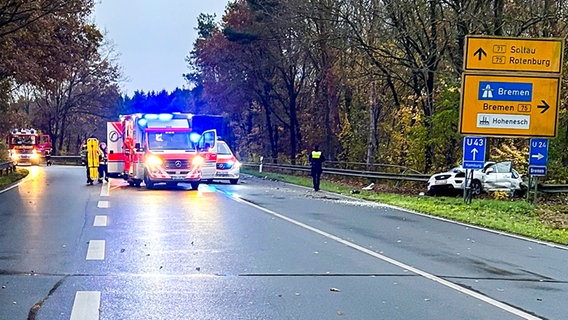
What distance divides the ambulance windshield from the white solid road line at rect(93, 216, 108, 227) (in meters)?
10.5

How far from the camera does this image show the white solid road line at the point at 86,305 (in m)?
6.43

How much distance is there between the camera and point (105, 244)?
36.0 feet

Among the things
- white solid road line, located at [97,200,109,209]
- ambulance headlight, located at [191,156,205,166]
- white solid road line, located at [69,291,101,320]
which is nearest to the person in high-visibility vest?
ambulance headlight, located at [191,156,205,166]

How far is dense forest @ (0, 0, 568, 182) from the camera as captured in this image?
2750 cm

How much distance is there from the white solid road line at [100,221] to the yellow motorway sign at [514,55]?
12.6 meters

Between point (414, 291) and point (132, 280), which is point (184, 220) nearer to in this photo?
point (132, 280)

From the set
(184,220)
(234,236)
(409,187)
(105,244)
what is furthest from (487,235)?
(409,187)

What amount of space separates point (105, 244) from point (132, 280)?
118 inches

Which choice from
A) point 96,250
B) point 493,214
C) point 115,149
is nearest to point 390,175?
point 493,214

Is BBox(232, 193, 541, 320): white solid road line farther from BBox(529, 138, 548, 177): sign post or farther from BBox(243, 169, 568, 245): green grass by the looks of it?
BBox(529, 138, 548, 177): sign post

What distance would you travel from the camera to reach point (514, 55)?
21.8 meters

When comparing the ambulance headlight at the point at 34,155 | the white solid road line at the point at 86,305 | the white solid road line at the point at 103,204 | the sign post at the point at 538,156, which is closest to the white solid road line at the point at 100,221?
the white solid road line at the point at 103,204

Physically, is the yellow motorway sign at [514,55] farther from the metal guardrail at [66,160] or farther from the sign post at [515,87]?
the metal guardrail at [66,160]

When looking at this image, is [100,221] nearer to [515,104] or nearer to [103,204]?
[103,204]
